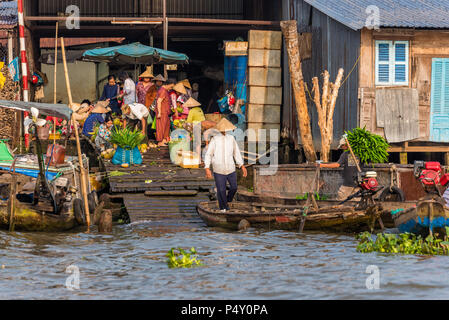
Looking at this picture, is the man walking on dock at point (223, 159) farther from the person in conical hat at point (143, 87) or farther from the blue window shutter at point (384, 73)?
the person in conical hat at point (143, 87)

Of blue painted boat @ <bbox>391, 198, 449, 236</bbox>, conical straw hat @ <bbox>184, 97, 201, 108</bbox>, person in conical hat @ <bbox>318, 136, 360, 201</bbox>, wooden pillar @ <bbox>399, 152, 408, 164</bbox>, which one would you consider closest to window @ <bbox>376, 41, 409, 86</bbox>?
wooden pillar @ <bbox>399, 152, 408, 164</bbox>

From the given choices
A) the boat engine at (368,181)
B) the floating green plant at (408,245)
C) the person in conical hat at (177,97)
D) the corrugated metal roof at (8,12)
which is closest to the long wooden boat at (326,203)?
the boat engine at (368,181)

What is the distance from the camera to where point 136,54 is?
64.7 ft

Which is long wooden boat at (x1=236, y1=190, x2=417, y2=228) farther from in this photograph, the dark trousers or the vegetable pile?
the vegetable pile

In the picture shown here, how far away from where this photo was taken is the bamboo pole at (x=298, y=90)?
1831cm

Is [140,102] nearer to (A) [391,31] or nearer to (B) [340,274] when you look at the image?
(A) [391,31]

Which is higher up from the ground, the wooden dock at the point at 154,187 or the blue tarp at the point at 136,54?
the blue tarp at the point at 136,54

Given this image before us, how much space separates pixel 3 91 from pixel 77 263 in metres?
10.3

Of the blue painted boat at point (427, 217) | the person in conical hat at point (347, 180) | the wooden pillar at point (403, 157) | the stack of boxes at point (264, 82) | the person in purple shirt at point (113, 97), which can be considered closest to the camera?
the blue painted boat at point (427, 217)

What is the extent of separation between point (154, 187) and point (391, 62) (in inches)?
231

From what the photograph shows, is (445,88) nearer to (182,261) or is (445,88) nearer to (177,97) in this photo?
(177,97)

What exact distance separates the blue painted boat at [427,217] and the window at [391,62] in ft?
20.4

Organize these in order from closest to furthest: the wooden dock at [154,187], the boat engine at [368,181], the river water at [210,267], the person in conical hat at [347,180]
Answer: the river water at [210,267] → the boat engine at [368,181] → the person in conical hat at [347,180] → the wooden dock at [154,187]

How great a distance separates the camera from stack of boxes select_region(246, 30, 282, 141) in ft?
68.1
